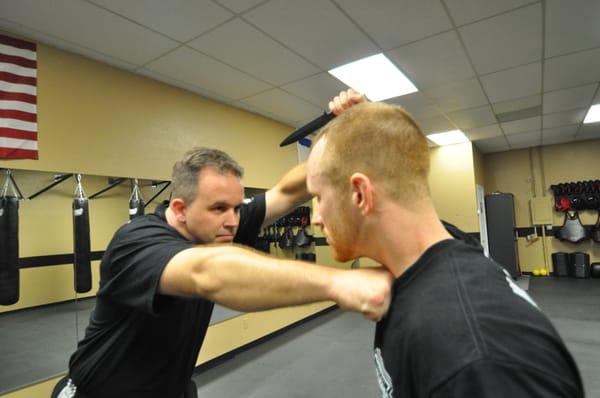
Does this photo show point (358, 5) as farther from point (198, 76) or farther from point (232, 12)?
point (198, 76)

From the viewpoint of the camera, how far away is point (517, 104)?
4.73 meters

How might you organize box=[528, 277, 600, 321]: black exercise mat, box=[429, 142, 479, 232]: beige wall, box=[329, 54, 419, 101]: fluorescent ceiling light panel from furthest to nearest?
box=[429, 142, 479, 232]: beige wall → box=[528, 277, 600, 321]: black exercise mat → box=[329, 54, 419, 101]: fluorescent ceiling light panel

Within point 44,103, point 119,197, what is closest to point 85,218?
point 119,197

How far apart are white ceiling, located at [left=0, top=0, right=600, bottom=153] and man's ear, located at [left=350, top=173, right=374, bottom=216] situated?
2.06 metres

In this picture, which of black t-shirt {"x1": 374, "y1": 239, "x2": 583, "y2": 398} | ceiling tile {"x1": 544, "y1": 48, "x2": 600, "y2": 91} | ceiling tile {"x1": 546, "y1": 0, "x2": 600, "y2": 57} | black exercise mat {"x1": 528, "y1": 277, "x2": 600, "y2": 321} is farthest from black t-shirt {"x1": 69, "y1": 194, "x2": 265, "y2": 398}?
black exercise mat {"x1": 528, "y1": 277, "x2": 600, "y2": 321}

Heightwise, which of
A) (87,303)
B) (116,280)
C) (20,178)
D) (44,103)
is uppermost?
(44,103)

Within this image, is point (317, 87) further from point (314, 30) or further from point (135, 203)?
point (135, 203)

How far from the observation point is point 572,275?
737 centimetres

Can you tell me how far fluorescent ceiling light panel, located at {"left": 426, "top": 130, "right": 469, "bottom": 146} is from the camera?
6.02m

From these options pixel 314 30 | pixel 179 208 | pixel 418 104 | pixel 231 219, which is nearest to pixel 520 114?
pixel 418 104

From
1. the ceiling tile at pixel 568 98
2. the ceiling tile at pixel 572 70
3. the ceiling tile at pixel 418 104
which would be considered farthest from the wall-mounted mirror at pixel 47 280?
the ceiling tile at pixel 568 98

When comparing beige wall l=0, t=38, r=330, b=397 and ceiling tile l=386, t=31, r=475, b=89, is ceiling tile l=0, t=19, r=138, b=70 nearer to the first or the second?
beige wall l=0, t=38, r=330, b=397

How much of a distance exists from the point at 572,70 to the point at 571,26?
1120 mm

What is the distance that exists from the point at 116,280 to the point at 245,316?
3.27m
